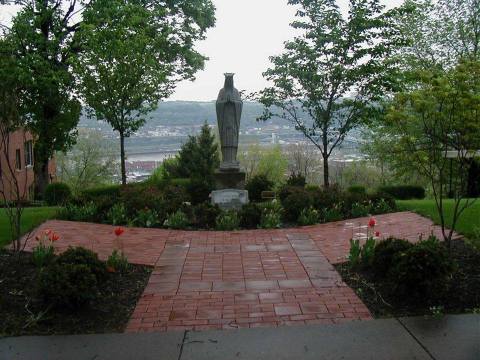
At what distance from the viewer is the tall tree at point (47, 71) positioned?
1844 centimetres

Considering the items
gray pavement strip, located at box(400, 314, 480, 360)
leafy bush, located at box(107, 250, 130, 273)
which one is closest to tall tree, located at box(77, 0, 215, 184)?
leafy bush, located at box(107, 250, 130, 273)

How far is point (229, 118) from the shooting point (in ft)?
42.7

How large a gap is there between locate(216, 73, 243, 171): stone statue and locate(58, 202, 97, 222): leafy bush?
3.55 metres

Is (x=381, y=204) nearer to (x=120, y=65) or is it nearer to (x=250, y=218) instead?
(x=250, y=218)

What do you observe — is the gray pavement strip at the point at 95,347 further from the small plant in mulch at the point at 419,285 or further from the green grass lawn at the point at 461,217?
the green grass lawn at the point at 461,217

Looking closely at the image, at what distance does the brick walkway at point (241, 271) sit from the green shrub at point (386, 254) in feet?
1.66

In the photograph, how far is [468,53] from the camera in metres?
22.0

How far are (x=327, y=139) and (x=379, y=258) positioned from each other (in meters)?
10.2

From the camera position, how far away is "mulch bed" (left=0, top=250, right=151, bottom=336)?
15.7 ft

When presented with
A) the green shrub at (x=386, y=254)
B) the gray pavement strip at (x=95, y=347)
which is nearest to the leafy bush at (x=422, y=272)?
the green shrub at (x=386, y=254)

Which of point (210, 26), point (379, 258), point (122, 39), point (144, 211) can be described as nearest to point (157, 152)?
point (210, 26)

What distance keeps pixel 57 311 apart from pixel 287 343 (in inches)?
91.2

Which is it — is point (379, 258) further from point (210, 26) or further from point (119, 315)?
point (210, 26)

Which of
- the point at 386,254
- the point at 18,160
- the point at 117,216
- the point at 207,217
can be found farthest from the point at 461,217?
the point at 18,160
